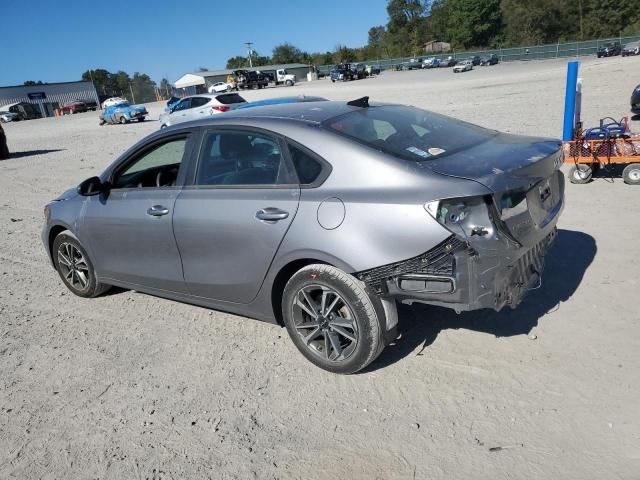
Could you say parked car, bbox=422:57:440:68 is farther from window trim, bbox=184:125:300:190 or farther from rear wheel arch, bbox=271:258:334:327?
rear wheel arch, bbox=271:258:334:327

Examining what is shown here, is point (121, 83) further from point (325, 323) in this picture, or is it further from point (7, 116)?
point (325, 323)

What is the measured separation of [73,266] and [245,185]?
2.51 m

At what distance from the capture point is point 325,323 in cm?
346

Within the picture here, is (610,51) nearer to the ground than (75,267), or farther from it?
nearer to the ground

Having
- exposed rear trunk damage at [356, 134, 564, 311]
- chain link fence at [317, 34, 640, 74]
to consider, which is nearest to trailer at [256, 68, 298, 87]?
→ chain link fence at [317, 34, 640, 74]

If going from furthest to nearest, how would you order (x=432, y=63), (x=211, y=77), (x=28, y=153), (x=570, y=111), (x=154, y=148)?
(x=211, y=77)
(x=432, y=63)
(x=28, y=153)
(x=570, y=111)
(x=154, y=148)

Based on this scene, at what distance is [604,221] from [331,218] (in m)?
4.01

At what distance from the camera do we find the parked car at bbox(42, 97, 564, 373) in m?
2.97

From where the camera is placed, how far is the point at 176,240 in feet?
13.3

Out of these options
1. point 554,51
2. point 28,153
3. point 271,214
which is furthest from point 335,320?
point 554,51

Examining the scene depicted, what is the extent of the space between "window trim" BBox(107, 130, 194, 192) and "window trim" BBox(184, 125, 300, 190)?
91 mm

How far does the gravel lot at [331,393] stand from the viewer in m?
2.76

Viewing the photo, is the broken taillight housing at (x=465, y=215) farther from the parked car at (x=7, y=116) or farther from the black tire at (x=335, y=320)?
the parked car at (x=7, y=116)

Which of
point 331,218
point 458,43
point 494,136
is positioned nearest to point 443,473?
point 331,218
